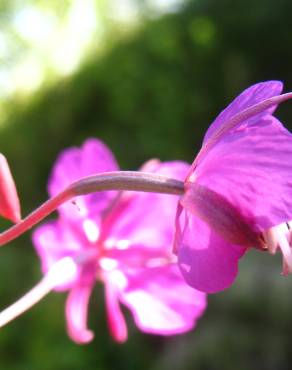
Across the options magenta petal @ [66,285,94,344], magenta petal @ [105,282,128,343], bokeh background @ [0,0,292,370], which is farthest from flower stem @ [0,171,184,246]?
bokeh background @ [0,0,292,370]

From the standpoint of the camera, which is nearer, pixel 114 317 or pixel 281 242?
pixel 281 242

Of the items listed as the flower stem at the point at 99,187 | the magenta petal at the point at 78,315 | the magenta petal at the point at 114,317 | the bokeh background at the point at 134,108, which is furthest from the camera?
the bokeh background at the point at 134,108

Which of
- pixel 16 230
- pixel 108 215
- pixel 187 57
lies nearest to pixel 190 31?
pixel 187 57

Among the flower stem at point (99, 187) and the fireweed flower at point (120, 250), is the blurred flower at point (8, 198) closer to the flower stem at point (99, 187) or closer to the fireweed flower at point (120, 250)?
the flower stem at point (99, 187)

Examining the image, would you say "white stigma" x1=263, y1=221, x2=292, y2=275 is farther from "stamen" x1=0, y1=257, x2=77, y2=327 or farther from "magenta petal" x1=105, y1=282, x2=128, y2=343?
"magenta petal" x1=105, y1=282, x2=128, y2=343

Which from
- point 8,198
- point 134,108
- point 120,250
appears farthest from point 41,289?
point 134,108

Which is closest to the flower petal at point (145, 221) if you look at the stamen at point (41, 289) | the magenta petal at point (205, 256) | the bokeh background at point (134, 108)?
the stamen at point (41, 289)

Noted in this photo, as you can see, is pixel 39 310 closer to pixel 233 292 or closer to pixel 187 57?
pixel 233 292

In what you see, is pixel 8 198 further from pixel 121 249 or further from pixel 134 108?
pixel 134 108
